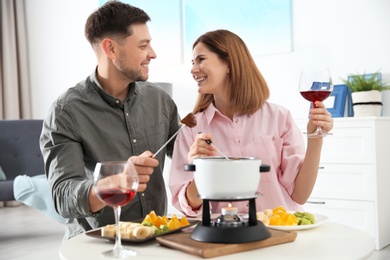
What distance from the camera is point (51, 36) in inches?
284

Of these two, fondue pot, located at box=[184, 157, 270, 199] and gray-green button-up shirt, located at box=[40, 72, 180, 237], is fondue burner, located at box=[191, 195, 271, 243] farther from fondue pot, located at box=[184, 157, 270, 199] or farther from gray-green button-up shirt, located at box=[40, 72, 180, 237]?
gray-green button-up shirt, located at box=[40, 72, 180, 237]

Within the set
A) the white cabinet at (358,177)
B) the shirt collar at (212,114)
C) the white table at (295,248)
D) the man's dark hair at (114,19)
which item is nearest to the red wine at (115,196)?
the white table at (295,248)

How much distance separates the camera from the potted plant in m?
4.12

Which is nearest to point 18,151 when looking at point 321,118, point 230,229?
point 321,118

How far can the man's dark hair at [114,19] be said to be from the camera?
2.16 meters

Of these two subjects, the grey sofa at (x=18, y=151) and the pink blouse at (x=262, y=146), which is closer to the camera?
the pink blouse at (x=262, y=146)

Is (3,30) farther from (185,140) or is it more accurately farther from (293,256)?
(293,256)

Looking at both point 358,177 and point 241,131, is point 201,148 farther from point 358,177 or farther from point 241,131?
point 358,177

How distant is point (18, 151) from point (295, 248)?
15.8ft

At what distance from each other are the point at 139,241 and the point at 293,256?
1.35 feet

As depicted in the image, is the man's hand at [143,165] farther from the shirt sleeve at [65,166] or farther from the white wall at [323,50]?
the white wall at [323,50]

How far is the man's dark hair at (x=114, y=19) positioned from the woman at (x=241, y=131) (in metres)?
0.32

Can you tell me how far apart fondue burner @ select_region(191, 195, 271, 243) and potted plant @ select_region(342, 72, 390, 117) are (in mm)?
3149

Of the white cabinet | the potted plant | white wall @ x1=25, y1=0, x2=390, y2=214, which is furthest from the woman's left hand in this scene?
white wall @ x1=25, y1=0, x2=390, y2=214
